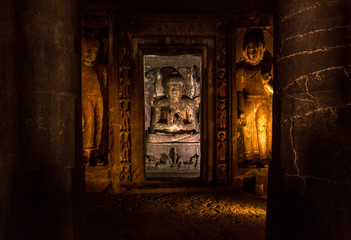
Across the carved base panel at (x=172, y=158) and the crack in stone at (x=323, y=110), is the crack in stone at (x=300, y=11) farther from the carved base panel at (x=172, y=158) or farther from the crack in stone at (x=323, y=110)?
the carved base panel at (x=172, y=158)

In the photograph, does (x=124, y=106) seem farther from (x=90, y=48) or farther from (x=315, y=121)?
(x=315, y=121)

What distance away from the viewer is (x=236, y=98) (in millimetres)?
5781

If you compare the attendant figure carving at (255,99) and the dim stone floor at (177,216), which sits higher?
the attendant figure carving at (255,99)

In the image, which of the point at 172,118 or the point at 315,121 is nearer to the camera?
the point at 315,121

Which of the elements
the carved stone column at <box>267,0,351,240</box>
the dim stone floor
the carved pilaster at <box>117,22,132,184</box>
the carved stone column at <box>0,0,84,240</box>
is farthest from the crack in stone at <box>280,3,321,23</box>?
the carved pilaster at <box>117,22,132,184</box>

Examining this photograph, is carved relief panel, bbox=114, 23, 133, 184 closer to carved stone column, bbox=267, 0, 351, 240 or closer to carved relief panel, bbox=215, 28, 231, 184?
carved relief panel, bbox=215, 28, 231, 184

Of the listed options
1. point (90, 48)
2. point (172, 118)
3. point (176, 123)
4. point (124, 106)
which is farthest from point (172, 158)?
point (90, 48)

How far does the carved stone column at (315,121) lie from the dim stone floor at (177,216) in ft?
5.42

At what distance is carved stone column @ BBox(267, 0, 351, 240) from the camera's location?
1.76 metres

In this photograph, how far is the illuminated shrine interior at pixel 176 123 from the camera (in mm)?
1819

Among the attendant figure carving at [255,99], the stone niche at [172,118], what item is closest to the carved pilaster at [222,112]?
the attendant figure carving at [255,99]

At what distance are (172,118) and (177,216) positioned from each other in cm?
535

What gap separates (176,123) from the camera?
9.02 meters

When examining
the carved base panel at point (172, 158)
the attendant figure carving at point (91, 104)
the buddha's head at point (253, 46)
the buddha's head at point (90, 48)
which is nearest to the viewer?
the buddha's head at point (90, 48)
